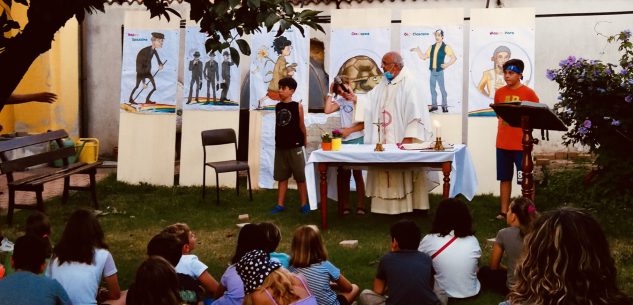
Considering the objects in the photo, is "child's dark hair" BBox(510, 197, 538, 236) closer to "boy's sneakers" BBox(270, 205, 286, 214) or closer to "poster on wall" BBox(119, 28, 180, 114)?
"boy's sneakers" BBox(270, 205, 286, 214)

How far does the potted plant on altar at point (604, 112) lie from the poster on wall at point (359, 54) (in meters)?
2.51

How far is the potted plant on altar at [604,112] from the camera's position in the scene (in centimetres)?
959

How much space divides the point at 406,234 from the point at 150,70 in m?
7.27

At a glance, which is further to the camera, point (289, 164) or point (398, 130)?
point (289, 164)

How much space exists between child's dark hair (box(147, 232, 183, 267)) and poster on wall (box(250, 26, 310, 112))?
6364mm

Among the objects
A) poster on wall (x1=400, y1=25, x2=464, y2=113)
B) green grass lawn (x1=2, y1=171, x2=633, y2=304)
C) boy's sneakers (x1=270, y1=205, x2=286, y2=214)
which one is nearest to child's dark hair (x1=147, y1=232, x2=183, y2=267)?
green grass lawn (x1=2, y1=171, x2=633, y2=304)

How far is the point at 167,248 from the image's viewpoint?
557 cm

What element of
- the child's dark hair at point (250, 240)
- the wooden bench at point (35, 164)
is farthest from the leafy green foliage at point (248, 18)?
the wooden bench at point (35, 164)

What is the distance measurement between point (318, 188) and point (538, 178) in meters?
3.29

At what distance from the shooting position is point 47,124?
14320 mm

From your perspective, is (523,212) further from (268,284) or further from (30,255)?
(30,255)

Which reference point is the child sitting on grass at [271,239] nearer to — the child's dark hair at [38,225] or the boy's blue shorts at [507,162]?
the child's dark hair at [38,225]

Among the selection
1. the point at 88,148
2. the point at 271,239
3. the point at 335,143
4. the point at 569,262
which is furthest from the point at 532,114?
the point at 88,148

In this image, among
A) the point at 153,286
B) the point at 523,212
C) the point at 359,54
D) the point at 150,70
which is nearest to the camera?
the point at 153,286
